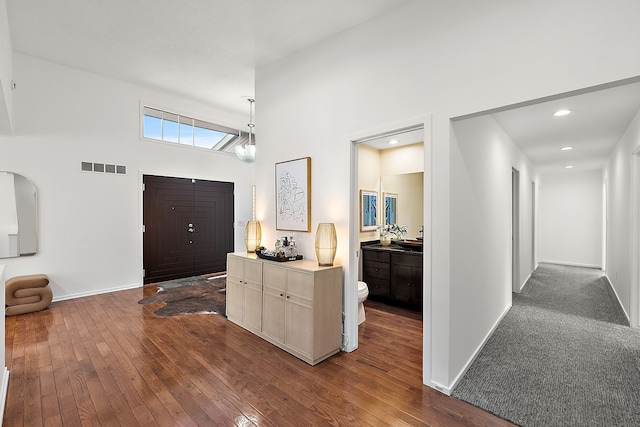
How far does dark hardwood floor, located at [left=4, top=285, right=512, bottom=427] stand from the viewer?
1.86 metres

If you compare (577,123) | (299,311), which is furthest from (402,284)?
(577,123)

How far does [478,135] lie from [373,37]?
A: 4.24ft

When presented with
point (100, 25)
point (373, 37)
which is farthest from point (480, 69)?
point (100, 25)

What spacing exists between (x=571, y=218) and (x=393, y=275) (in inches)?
255

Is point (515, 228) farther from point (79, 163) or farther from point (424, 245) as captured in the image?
point (79, 163)

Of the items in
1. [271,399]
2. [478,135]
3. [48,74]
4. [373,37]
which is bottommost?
[271,399]

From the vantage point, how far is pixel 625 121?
3.48 metres

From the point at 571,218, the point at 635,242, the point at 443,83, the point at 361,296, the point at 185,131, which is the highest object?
the point at 185,131

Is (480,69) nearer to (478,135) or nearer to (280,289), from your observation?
(478,135)

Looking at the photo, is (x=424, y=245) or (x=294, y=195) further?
(x=294, y=195)

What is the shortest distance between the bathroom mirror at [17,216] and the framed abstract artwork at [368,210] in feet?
14.7

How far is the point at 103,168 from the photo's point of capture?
4605 mm

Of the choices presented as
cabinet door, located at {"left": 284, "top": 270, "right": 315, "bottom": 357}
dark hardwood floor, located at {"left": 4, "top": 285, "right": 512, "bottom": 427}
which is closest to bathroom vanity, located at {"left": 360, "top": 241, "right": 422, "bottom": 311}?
dark hardwood floor, located at {"left": 4, "top": 285, "right": 512, "bottom": 427}

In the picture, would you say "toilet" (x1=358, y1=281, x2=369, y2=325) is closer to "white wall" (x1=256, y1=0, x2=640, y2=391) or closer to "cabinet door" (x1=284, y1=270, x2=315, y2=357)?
"white wall" (x1=256, y1=0, x2=640, y2=391)
